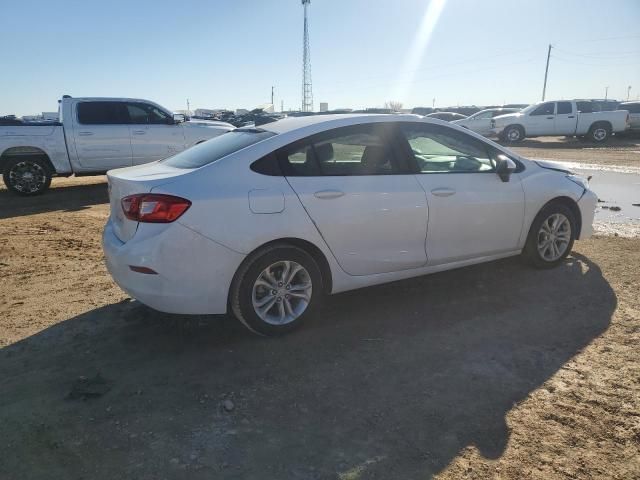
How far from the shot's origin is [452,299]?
446 cm

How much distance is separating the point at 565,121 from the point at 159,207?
80.2 ft

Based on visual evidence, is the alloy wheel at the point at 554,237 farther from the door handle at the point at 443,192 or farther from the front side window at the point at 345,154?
the front side window at the point at 345,154

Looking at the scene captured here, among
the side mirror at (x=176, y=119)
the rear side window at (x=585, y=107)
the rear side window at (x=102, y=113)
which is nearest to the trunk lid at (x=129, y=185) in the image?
the rear side window at (x=102, y=113)

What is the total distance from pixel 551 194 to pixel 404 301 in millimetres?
1921

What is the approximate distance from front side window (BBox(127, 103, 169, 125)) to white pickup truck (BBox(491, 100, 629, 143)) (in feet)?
59.7

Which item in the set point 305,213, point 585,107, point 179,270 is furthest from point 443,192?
point 585,107

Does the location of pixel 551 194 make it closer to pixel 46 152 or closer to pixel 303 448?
pixel 303 448

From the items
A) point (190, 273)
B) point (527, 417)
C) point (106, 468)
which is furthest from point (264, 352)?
point (527, 417)

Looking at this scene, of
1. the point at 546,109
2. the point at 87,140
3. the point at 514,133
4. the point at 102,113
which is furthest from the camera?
the point at 514,133

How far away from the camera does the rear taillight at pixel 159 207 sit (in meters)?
3.28

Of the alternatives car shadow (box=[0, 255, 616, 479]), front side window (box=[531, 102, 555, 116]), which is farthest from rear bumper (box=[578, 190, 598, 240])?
front side window (box=[531, 102, 555, 116])

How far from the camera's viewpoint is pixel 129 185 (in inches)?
139

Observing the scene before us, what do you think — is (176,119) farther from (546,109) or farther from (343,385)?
(546,109)

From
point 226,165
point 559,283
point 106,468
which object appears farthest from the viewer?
point 559,283
